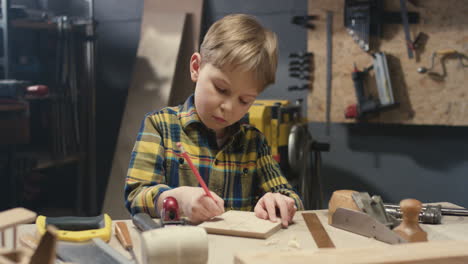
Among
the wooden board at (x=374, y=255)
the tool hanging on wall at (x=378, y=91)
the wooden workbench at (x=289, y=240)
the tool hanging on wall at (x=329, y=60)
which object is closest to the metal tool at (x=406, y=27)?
the tool hanging on wall at (x=378, y=91)

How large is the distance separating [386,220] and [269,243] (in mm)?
292

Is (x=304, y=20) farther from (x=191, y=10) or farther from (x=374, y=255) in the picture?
(x=374, y=255)

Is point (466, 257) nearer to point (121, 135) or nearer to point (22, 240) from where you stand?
point (22, 240)

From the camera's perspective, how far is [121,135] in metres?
3.21

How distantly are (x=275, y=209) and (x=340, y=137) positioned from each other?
207 centimetres

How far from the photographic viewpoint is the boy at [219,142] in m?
1.18

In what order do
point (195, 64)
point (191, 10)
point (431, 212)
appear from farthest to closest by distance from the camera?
point (191, 10) < point (195, 64) < point (431, 212)

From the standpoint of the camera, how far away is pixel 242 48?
1.23 meters

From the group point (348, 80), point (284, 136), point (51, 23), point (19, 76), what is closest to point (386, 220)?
point (284, 136)

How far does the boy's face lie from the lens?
1.22 metres

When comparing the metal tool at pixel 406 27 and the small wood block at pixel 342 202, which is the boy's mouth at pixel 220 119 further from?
the metal tool at pixel 406 27

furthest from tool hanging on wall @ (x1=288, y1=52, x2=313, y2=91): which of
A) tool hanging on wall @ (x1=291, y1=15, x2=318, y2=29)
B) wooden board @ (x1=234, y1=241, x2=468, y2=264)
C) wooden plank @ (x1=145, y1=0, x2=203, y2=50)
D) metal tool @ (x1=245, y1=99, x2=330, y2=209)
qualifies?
wooden board @ (x1=234, y1=241, x2=468, y2=264)

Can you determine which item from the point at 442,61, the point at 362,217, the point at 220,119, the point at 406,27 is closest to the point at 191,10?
the point at 406,27

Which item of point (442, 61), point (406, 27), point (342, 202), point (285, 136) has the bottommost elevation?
point (285, 136)
